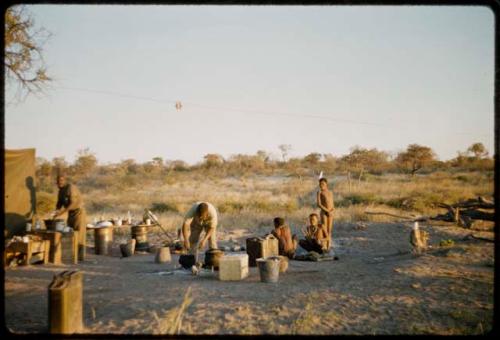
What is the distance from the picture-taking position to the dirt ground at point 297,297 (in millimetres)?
5152

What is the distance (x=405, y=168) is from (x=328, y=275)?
128 feet

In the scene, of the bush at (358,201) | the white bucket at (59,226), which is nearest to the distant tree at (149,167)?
the bush at (358,201)

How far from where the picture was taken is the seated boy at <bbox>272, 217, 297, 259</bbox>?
963cm

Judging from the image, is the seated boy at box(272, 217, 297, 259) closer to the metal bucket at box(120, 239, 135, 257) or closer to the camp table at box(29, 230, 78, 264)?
the metal bucket at box(120, 239, 135, 257)

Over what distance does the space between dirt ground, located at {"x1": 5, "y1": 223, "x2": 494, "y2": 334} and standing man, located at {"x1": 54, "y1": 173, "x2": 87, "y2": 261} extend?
1.64 ft

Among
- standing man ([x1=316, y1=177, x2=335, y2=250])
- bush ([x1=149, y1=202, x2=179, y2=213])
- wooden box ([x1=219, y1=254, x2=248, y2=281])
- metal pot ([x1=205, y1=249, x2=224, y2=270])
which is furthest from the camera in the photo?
bush ([x1=149, y1=202, x2=179, y2=213])

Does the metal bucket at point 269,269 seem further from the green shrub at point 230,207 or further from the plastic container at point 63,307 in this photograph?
the green shrub at point 230,207

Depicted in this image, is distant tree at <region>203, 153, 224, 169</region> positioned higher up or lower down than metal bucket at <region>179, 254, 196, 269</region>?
higher up

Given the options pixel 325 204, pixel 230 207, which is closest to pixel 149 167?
pixel 230 207

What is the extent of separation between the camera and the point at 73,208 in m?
9.85

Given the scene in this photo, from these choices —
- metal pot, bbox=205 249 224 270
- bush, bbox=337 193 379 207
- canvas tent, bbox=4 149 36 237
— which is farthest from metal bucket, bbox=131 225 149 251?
bush, bbox=337 193 379 207

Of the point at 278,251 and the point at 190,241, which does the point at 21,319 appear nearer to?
the point at 190,241

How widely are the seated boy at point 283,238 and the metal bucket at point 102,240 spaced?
4046 mm

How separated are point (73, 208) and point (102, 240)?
1.16 m
